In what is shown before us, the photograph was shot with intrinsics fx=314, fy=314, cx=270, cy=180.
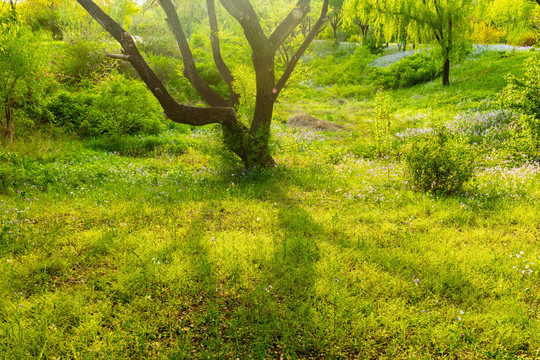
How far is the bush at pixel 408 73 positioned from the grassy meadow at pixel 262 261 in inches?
594

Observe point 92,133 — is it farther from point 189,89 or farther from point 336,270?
point 336,270

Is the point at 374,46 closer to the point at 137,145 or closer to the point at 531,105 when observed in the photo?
the point at 531,105

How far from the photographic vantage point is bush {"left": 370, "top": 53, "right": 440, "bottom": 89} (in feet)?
70.8

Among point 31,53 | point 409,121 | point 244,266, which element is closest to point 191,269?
point 244,266

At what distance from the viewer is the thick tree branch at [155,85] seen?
6582mm

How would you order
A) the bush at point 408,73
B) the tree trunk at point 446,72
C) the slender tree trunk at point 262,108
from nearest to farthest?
the slender tree trunk at point 262,108, the tree trunk at point 446,72, the bush at point 408,73

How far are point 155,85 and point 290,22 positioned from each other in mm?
3409

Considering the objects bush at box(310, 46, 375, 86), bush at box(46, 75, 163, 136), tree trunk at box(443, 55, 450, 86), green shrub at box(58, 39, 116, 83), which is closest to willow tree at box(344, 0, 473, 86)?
tree trunk at box(443, 55, 450, 86)

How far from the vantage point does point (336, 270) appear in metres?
4.02

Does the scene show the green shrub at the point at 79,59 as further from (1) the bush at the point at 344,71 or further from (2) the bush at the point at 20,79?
(1) the bush at the point at 344,71

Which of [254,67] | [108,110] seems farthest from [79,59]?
[254,67]

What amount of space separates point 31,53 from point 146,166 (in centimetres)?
437

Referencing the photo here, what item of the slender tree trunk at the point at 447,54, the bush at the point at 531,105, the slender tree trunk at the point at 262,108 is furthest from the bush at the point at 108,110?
the slender tree trunk at the point at 447,54

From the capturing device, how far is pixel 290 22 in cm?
730
